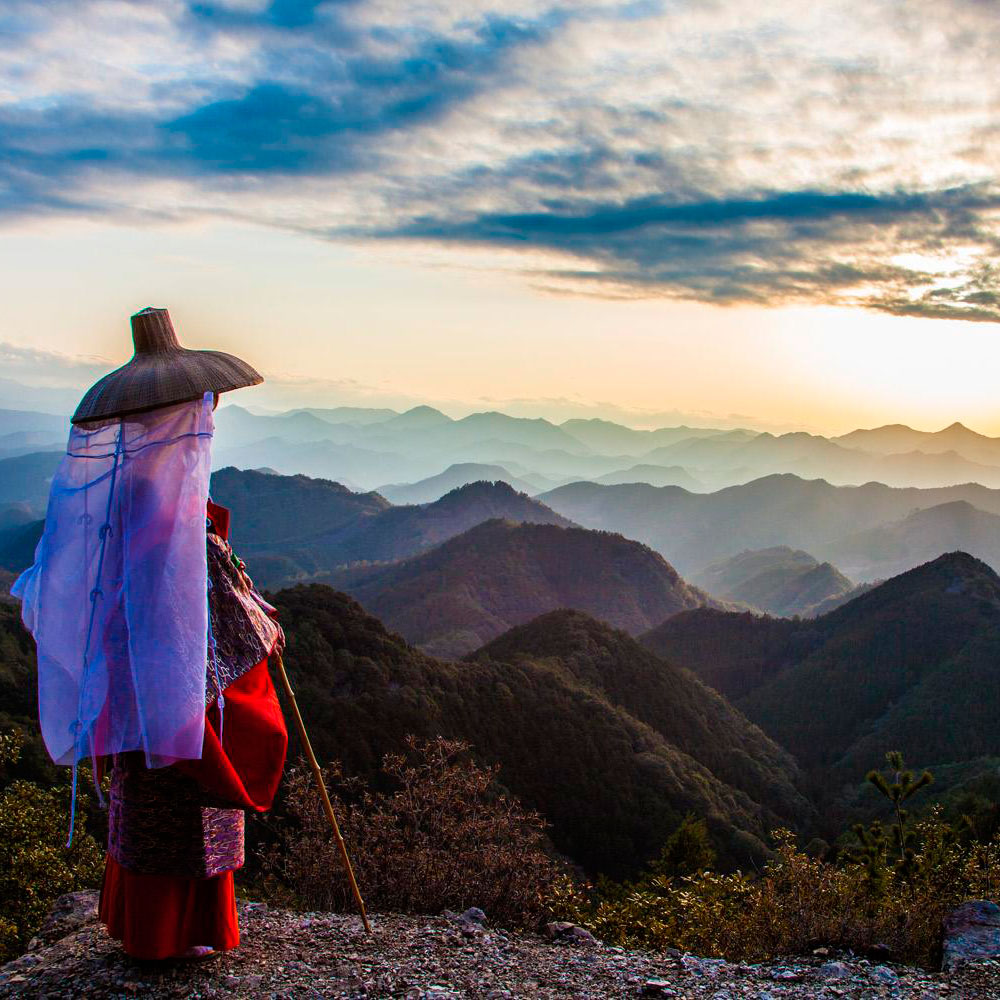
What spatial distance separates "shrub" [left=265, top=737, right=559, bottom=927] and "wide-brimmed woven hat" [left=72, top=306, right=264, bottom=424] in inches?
237

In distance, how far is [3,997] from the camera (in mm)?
4219

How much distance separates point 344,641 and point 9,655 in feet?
32.9

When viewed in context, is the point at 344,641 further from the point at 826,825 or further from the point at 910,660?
the point at 910,660

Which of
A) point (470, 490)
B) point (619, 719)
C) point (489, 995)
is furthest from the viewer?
point (470, 490)

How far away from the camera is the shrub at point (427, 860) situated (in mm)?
8344

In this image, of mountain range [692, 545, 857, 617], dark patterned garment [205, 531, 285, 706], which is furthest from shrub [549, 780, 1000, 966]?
mountain range [692, 545, 857, 617]

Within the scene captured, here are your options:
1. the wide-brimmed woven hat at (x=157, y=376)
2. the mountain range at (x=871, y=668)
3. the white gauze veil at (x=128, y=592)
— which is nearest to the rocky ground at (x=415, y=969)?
the white gauze veil at (x=128, y=592)

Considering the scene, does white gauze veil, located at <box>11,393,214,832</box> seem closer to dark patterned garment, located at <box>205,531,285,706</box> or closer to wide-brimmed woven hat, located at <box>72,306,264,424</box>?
wide-brimmed woven hat, located at <box>72,306,264,424</box>

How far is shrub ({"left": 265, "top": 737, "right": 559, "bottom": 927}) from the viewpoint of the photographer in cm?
834

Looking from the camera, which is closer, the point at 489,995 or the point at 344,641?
the point at 489,995

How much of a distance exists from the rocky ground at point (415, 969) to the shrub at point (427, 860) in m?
1.97

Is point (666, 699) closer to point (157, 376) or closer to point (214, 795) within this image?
point (214, 795)

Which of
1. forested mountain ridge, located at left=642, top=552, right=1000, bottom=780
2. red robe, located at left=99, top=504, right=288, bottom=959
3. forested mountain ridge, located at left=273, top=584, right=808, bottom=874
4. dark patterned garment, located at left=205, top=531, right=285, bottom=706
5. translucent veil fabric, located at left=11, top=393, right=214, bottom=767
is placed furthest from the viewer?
forested mountain ridge, located at left=642, top=552, right=1000, bottom=780

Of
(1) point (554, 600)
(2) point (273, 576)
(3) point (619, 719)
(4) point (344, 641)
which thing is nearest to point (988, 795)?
(3) point (619, 719)
